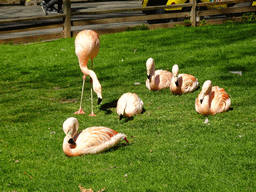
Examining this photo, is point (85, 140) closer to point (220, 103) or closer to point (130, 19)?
point (220, 103)

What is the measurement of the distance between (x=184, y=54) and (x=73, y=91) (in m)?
4.32

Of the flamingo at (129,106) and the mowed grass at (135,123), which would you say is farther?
the flamingo at (129,106)

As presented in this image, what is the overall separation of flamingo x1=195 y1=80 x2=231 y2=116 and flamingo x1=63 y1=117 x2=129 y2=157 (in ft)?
6.48

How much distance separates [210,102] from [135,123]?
1.49m

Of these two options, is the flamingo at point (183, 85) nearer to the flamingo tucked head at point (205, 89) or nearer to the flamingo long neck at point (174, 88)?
the flamingo long neck at point (174, 88)

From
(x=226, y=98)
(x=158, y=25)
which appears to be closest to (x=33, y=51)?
(x=158, y=25)

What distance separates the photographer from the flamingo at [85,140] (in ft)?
16.1

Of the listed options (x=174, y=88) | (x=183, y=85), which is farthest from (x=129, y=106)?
(x=183, y=85)

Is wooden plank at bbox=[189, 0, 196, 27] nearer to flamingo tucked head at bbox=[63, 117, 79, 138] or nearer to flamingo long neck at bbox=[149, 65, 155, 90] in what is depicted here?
flamingo long neck at bbox=[149, 65, 155, 90]

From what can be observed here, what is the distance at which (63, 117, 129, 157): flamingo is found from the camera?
4904 millimetres

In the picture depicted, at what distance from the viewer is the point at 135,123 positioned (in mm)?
6352

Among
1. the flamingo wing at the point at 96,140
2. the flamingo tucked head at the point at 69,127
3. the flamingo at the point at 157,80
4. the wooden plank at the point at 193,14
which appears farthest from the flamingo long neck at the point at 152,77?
the wooden plank at the point at 193,14

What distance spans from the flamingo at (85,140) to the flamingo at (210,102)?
198 cm

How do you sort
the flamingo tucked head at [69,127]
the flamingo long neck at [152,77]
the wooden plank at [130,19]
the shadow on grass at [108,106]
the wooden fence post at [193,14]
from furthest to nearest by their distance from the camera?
1. the wooden fence post at [193,14]
2. the wooden plank at [130,19]
3. the flamingo long neck at [152,77]
4. the shadow on grass at [108,106]
5. the flamingo tucked head at [69,127]
